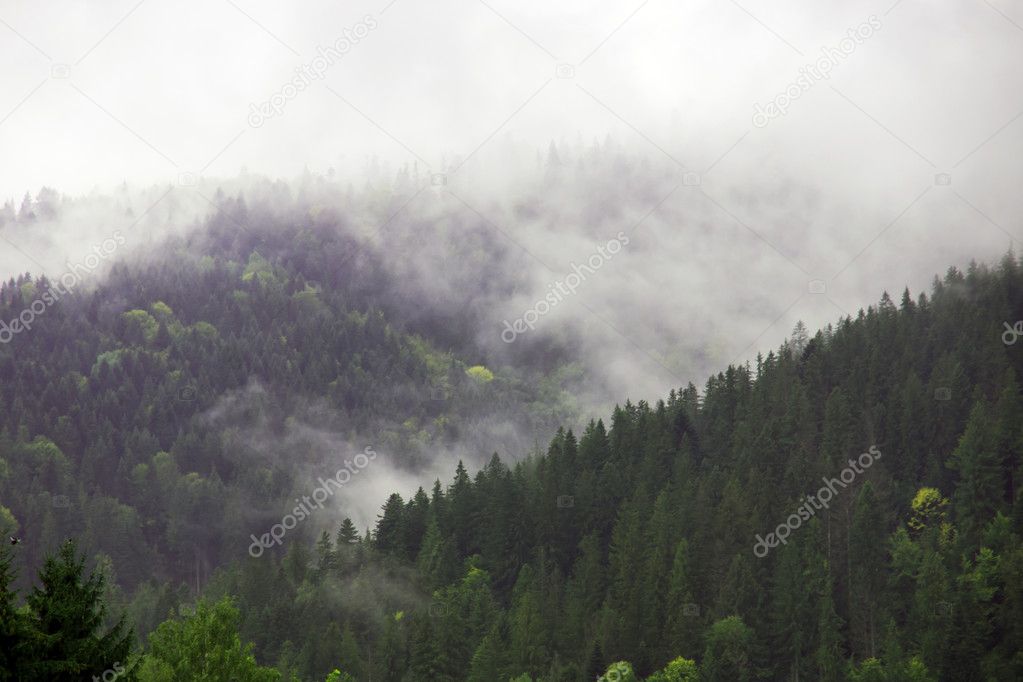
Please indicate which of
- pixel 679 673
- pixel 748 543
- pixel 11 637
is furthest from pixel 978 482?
pixel 11 637

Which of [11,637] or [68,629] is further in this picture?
[68,629]

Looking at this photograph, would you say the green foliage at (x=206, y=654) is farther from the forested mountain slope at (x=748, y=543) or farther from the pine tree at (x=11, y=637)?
the forested mountain slope at (x=748, y=543)

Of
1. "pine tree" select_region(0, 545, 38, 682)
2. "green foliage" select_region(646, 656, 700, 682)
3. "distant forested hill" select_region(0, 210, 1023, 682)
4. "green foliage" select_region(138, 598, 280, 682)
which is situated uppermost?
"distant forested hill" select_region(0, 210, 1023, 682)

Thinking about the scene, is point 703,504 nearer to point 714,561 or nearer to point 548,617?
point 714,561

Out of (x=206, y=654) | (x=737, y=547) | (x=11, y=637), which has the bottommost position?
(x=11, y=637)

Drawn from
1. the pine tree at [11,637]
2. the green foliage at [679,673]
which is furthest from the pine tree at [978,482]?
the pine tree at [11,637]

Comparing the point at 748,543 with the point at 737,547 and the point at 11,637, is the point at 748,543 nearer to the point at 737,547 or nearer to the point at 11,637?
the point at 737,547

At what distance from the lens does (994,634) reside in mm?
112375

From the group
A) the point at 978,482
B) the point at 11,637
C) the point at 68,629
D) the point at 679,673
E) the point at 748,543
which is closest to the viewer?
the point at 11,637

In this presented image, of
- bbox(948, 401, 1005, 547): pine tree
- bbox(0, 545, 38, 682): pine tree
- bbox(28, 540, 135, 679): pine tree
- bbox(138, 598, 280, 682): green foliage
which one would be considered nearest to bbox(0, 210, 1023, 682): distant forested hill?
bbox(948, 401, 1005, 547): pine tree

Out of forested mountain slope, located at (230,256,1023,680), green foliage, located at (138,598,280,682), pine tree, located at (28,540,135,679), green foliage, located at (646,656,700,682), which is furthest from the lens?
forested mountain slope, located at (230,256,1023,680)

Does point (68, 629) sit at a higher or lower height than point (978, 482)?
lower

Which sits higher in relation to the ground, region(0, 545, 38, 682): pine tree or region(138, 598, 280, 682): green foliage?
region(138, 598, 280, 682): green foliage

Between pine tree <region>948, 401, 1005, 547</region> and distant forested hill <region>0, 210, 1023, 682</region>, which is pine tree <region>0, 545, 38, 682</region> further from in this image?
pine tree <region>948, 401, 1005, 547</region>
